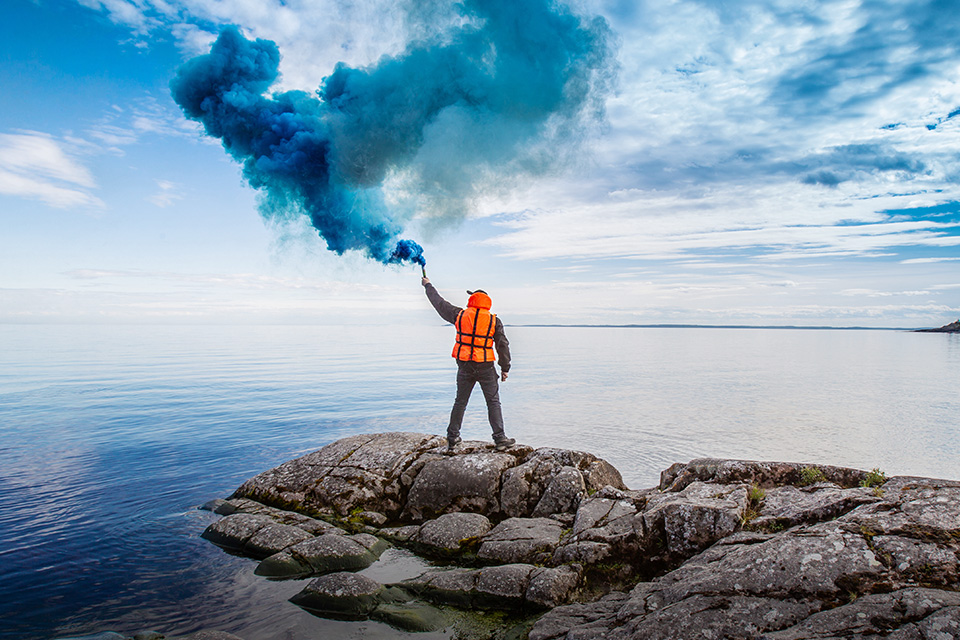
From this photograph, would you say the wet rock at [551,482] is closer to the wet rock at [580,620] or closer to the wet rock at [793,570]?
the wet rock at [580,620]

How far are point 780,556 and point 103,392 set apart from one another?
3682 cm

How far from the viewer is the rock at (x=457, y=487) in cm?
1100

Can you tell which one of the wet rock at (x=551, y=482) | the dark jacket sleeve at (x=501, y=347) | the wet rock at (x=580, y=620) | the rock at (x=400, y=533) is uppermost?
the dark jacket sleeve at (x=501, y=347)

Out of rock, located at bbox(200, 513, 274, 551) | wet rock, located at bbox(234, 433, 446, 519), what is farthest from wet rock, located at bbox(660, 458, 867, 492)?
rock, located at bbox(200, 513, 274, 551)

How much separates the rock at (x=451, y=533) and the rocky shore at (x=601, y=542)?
3cm

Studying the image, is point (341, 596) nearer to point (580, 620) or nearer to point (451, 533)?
point (451, 533)

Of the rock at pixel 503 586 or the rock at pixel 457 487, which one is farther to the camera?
the rock at pixel 457 487

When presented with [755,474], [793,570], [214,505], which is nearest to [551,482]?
[755,474]

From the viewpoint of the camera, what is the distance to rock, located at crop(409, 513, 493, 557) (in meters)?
9.55

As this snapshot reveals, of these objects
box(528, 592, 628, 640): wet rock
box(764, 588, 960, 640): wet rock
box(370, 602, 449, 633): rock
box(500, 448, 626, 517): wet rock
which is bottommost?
Answer: box(370, 602, 449, 633): rock

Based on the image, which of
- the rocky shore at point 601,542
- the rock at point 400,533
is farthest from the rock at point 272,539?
the rock at point 400,533

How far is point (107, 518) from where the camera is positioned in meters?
12.1

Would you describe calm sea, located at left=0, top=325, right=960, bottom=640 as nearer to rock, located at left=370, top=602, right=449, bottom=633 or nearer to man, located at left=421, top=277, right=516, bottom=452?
rock, located at left=370, top=602, right=449, bottom=633

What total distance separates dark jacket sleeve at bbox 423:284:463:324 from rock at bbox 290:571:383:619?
5.83 meters
